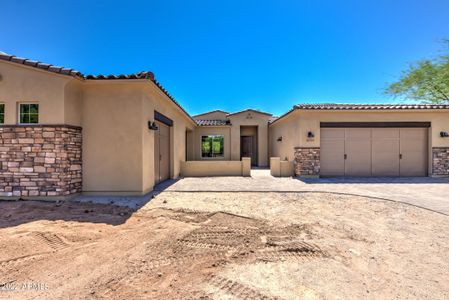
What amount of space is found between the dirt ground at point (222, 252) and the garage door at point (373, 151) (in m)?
5.17

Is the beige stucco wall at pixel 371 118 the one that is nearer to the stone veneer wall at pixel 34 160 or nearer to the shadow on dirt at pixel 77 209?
the shadow on dirt at pixel 77 209

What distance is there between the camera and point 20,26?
720cm

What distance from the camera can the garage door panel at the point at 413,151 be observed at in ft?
33.4

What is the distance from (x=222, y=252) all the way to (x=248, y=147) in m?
14.6

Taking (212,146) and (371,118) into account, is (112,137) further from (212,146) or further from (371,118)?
(371,118)

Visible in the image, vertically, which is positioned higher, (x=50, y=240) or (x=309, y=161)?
(x=309, y=161)

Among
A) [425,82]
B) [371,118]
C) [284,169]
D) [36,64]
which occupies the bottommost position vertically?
[284,169]

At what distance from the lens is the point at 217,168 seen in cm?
1081

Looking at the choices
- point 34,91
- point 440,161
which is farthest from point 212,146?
point 440,161

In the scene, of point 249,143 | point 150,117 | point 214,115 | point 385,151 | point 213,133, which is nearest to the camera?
point 150,117

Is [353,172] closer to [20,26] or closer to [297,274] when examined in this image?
[297,274]

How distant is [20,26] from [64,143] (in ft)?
17.2

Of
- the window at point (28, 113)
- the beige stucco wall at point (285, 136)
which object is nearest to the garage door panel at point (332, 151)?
the beige stucco wall at point (285, 136)

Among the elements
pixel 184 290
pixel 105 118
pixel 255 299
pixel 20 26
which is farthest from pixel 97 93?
pixel 255 299
